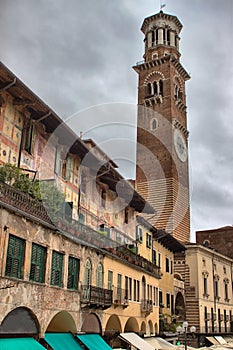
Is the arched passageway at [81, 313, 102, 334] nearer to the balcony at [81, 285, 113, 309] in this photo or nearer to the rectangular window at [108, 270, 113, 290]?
the balcony at [81, 285, 113, 309]

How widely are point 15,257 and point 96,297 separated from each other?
7216mm

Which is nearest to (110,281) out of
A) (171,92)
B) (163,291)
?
(163,291)

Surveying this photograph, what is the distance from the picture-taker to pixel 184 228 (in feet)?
177

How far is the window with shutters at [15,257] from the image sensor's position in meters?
15.9

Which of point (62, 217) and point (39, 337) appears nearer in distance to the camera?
point (39, 337)

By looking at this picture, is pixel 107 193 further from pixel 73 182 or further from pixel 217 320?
pixel 217 320

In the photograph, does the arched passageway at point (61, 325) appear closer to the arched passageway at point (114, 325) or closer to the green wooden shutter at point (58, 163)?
the arched passageway at point (114, 325)

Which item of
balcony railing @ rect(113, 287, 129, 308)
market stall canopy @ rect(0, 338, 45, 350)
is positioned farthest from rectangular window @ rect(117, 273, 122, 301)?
market stall canopy @ rect(0, 338, 45, 350)

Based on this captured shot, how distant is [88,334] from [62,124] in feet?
34.2

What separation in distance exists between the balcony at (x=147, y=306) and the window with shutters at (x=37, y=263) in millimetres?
13875

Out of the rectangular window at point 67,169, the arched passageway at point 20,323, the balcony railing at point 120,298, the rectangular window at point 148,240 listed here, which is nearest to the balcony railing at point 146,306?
the balcony railing at point 120,298

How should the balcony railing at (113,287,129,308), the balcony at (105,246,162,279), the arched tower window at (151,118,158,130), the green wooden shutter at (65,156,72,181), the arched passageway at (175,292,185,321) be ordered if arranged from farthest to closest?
1. the arched tower window at (151,118,158,130)
2. the arched passageway at (175,292,185,321)
3. the balcony at (105,246,162,279)
4. the balcony railing at (113,287,129,308)
5. the green wooden shutter at (65,156,72,181)

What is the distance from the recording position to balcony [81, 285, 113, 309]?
2136cm

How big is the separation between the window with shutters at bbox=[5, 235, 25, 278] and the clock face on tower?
4112 centimetres
